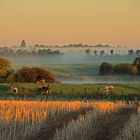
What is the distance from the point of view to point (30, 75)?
7556cm

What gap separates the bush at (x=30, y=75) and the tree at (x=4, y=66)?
16.5 feet

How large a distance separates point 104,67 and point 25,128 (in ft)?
250

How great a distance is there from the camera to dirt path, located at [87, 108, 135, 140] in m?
20.1

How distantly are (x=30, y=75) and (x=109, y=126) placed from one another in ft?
172

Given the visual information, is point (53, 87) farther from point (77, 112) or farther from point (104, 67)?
point (104, 67)

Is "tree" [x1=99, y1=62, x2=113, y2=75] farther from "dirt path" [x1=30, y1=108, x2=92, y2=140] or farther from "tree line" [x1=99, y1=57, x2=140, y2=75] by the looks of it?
"dirt path" [x1=30, y1=108, x2=92, y2=140]

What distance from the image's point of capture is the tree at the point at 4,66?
8175cm

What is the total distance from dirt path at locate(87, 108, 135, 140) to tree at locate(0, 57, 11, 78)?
169 ft

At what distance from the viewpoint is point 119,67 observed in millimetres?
92375

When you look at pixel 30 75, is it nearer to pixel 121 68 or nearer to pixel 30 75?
pixel 30 75

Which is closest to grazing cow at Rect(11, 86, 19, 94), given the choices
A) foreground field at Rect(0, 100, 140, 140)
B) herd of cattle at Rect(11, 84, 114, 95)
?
herd of cattle at Rect(11, 84, 114, 95)

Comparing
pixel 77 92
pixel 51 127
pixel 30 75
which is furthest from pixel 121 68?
pixel 51 127

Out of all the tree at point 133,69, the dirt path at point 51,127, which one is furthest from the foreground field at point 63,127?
the tree at point 133,69

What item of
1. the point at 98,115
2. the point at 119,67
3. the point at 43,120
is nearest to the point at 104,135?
the point at 43,120
